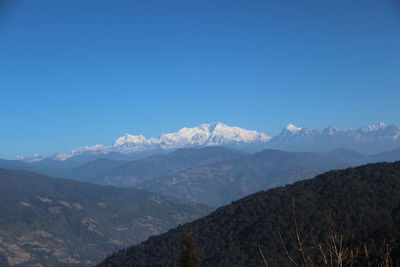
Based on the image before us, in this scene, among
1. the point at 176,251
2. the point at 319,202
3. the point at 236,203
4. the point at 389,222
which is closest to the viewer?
the point at 389,222

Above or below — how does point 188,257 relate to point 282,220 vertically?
above

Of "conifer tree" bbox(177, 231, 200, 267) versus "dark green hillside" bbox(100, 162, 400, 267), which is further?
"dark green hillside" bbox(100, 162, 400, 267)

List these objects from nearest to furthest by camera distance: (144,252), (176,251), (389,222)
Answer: (389,222)
(176,251)
(144,252)

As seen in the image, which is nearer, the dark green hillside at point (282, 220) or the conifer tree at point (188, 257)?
the conifer tree at point (188, 257)

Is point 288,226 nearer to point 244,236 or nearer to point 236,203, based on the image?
point 244,236

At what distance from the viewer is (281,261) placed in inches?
3258

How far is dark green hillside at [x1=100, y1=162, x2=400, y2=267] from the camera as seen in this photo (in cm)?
8719

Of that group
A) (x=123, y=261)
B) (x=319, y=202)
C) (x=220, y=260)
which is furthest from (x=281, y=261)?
(x=123, y=261)

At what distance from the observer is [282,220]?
105 m

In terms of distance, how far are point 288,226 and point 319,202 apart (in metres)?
11.7

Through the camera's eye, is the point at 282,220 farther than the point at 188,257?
Yes

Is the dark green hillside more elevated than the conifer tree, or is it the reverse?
the conifer tree

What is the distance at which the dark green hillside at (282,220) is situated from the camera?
87188 millimetres

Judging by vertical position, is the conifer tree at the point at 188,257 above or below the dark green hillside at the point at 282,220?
above
